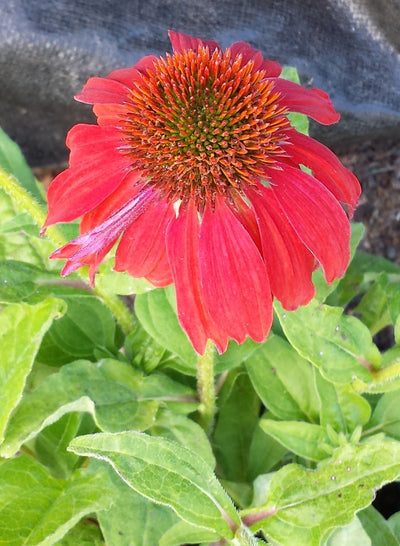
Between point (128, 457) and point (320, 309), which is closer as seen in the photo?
point (128, 457)

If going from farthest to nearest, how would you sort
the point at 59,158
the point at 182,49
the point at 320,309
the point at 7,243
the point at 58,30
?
the point at 59,158, the point at 58,30, the point at 7,243, the point at 320,309, the point at 182,49

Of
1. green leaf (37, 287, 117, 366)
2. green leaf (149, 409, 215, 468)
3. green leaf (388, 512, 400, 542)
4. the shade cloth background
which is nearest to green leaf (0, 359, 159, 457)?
green leaf (149, 409, 215, 468)

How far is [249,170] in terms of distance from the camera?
646mm

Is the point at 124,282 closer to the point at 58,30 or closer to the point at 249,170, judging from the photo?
the point at 249,170

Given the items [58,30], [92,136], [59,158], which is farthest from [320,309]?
[59,158]

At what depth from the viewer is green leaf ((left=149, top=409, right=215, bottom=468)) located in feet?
2.84

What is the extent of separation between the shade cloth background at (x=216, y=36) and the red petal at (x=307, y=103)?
0.63m

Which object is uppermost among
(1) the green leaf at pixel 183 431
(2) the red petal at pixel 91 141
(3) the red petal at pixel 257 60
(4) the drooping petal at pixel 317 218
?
(3) the red petal at pixel 257 60

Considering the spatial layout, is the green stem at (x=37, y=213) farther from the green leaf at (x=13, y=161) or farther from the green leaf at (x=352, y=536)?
the green leaf at (x=352, y=536)

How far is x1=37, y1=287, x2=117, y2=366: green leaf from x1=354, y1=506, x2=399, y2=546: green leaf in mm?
460

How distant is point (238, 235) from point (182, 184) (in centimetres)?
8

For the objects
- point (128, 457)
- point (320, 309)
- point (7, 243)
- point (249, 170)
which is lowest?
point (7, 243)

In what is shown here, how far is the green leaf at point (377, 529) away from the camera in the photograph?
2.93 ft

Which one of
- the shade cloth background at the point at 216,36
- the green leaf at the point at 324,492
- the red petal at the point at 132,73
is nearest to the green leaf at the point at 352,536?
the green leaf at the point at 324,492
